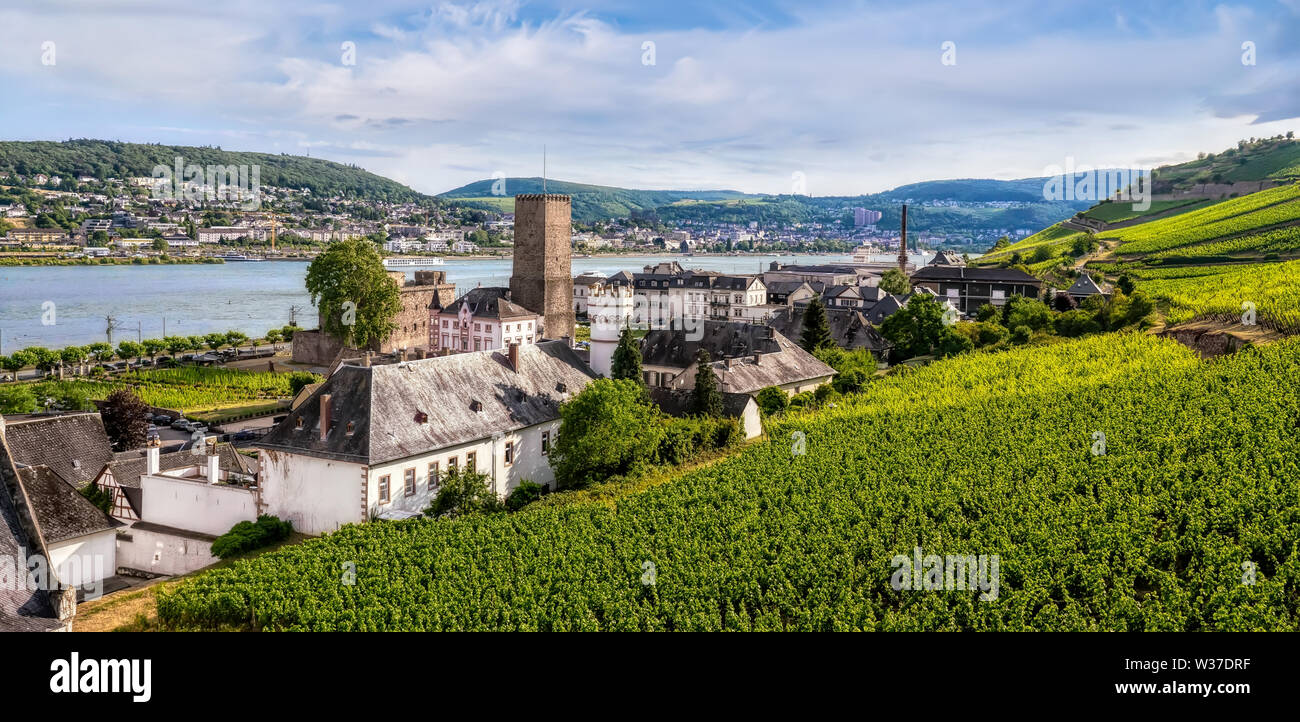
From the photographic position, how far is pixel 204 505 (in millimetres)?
29391

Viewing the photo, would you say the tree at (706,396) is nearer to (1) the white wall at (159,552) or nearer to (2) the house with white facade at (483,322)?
(1) the white wall at (159,552)

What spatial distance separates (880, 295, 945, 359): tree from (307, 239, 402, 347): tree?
3422 centimetres

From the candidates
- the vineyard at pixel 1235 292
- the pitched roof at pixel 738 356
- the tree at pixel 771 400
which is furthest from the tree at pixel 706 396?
the vineyard at pixel 1235 292

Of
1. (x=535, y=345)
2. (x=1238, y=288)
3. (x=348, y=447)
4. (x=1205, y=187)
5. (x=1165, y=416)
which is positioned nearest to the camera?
(x=348, y=447)

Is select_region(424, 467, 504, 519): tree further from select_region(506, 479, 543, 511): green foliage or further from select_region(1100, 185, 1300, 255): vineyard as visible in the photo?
select_region(1100, 185, 1300, 255): vineyard

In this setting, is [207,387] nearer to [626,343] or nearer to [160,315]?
[626,343]

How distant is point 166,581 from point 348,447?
6.24m

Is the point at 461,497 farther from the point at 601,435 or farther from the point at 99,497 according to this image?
the point at 99,497

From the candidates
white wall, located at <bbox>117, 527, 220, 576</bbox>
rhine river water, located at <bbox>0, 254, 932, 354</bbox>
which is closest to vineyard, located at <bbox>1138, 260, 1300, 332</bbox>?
white wall, located at <bbox>117, 527, 220, 576</bbox>

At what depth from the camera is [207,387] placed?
58.6 meters

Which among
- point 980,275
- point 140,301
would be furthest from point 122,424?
point 140,301

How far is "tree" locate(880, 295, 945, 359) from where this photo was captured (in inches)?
2338

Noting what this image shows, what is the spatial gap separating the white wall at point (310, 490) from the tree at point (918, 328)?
135ft

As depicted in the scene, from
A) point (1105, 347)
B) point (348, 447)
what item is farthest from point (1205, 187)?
point (348, 447)
